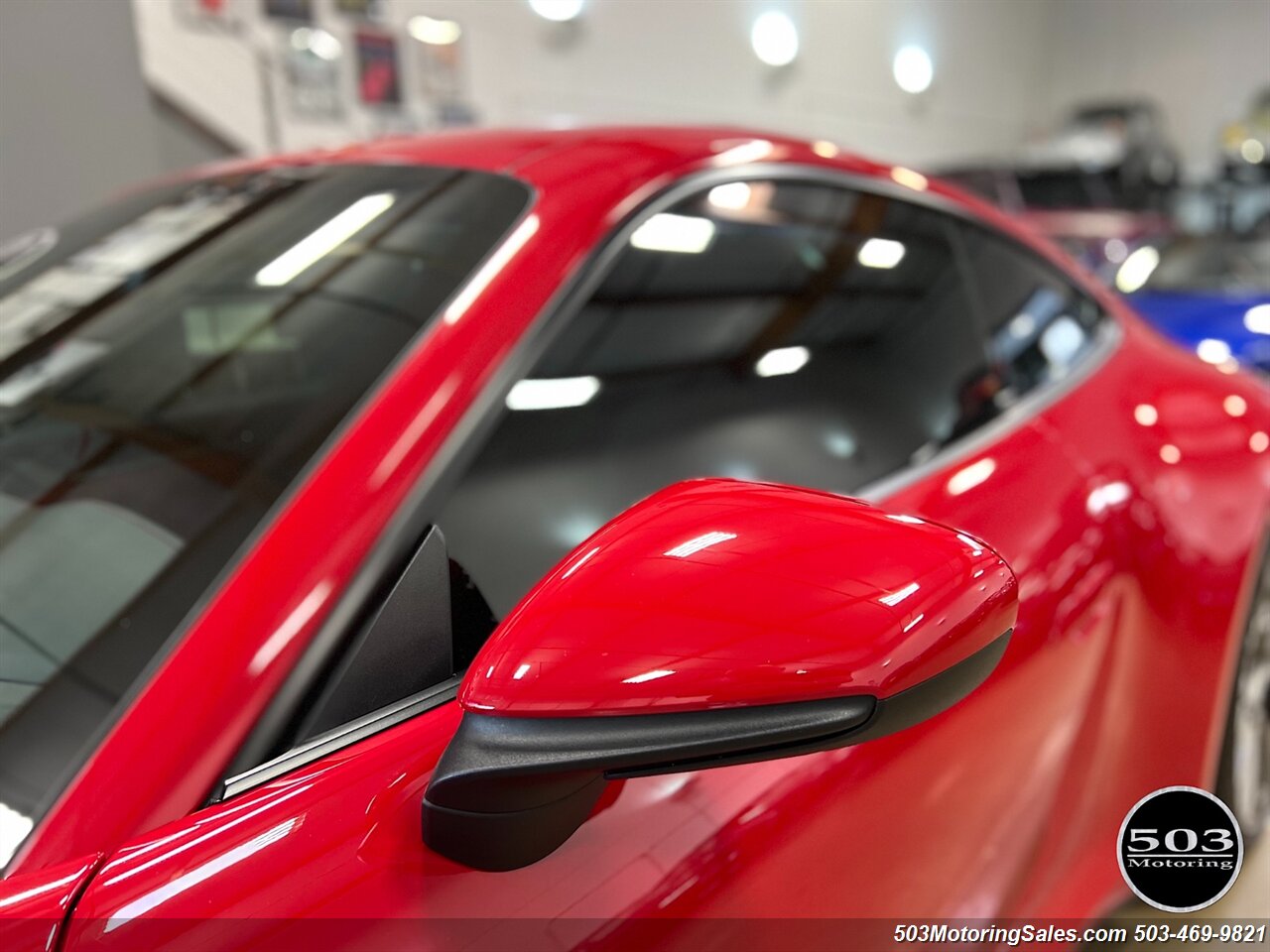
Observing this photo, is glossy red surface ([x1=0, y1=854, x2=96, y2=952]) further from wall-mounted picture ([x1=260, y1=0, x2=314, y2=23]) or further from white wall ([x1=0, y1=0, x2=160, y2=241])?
wall-mounted picture ([x1=260, y1=0, x2=314, y2=23])

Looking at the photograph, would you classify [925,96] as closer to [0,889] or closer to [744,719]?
[744,719]

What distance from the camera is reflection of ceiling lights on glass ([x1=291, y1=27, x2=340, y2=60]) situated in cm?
238

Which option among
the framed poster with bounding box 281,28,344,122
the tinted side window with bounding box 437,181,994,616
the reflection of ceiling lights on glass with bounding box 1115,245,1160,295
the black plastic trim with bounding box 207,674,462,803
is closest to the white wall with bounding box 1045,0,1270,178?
the tinted side window with bounding box 437,181,994,616

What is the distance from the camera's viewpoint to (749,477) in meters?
0.88

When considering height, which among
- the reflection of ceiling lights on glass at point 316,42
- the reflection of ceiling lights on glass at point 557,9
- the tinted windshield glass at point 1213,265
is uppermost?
the reflection of ceiling lights on glass at point 557,9

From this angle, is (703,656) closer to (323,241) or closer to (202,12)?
(323,241)

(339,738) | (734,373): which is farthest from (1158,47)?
(339,738)

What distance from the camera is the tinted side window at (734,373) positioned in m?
0.72


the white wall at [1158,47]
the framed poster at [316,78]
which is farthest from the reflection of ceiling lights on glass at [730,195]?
the framed poster at [316,78]

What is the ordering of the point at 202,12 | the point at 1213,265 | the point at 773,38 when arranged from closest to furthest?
the point at 773,38, the point at 202,12, the point at 1213,265

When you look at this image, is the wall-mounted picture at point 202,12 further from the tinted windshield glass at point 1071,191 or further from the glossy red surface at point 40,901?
the tinted windshield glass at point 1071,191

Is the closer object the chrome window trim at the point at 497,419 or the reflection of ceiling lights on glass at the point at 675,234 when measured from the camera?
the chrome window trim at the point at 497,419

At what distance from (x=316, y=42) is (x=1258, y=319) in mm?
2762

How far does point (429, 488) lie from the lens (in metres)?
0.65
